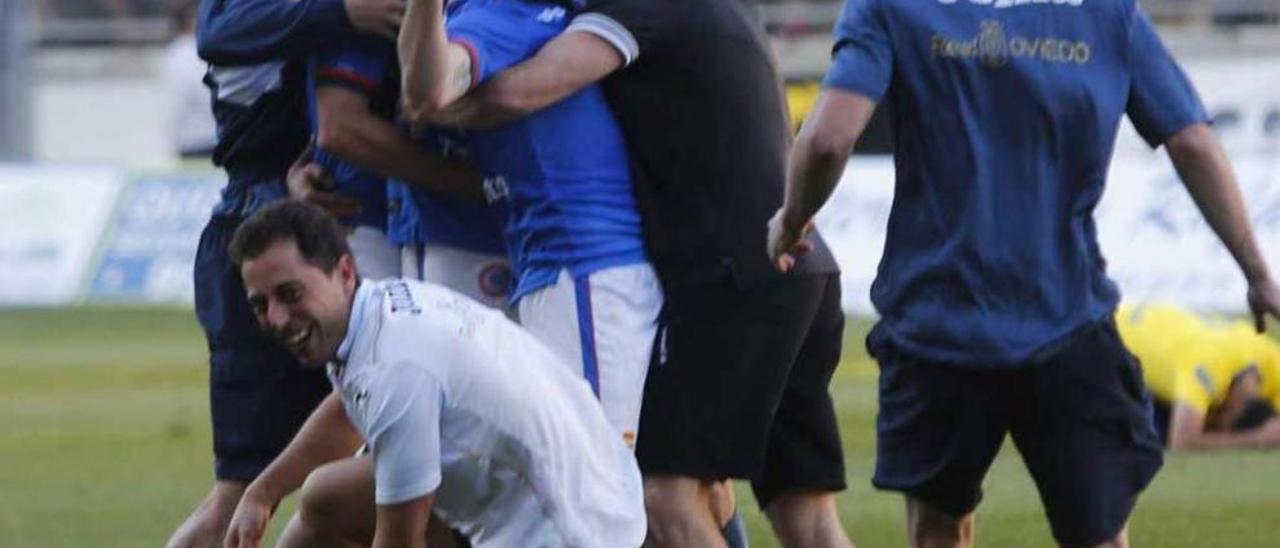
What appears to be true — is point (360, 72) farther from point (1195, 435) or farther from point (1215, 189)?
point (1195, 435)

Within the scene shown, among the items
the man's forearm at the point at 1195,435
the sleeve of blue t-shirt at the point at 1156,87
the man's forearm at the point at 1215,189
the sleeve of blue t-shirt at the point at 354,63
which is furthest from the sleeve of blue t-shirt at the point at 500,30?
the man's forearm at the point at 1195,435

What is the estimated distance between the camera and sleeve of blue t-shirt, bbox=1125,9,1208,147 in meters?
6.52

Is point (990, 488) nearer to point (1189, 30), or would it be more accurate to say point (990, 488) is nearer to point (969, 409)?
point (969, 409)

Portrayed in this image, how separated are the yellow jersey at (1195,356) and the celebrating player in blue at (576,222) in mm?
5420

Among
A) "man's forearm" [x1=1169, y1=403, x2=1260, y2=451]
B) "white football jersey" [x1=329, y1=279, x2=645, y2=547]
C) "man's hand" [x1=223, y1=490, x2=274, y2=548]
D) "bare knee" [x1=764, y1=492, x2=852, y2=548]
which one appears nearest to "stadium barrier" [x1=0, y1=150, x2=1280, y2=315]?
"man's forearm" [x1=1169, y1=403, x2=1260, y2=451]

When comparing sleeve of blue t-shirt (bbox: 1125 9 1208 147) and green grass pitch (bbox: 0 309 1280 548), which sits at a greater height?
sleeve of blue t-shirt (bbox: 1125 9 1208 147)

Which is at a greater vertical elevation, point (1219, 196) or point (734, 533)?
point (1219, 196)

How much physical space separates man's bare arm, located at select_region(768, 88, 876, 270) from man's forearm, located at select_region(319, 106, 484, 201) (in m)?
0.90

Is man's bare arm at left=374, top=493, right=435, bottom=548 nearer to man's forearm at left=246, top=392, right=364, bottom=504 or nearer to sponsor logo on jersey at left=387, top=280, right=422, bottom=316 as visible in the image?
sponsor logo on jersey at left=387, top=280, right=422, bottom=316

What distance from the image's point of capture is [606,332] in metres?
6.74

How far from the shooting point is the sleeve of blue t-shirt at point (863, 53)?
636cm

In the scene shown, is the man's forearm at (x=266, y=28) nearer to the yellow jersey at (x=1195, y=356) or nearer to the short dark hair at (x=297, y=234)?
the short dark hair at (x=297, y=234)

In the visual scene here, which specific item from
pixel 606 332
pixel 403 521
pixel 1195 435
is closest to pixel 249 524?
pixel 403 521

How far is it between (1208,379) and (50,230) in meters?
10.8
